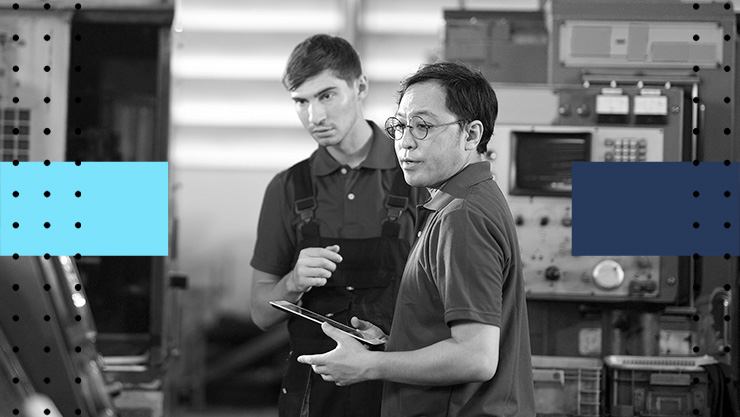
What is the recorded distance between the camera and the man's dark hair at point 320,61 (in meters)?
2.32

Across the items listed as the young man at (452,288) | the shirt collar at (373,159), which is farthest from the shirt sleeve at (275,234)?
the young man at (452,288)

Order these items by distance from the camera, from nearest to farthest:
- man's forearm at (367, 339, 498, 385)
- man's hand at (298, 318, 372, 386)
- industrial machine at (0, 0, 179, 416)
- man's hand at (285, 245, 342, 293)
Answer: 1. man's forearm at (367, 339, 498, 385)
2. man's hand at (298, 318, 372, 386)
3. man's hand at (285, 245, 342, 293)
4. industrial machine at (0, 0, 179, 416)

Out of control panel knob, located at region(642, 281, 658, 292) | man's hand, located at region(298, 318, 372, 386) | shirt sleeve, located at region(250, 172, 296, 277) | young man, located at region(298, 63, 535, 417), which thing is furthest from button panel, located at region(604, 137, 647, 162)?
man's hand, located at region(298, 318, 372, 386)

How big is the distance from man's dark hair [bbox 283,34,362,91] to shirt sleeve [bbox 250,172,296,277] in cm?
33

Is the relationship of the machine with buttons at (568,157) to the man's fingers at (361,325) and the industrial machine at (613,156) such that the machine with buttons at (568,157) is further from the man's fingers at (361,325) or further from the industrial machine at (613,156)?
the man's fingers at (361,325)

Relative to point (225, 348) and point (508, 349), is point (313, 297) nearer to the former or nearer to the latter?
point (508, 349)

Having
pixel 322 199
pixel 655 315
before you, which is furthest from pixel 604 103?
pixel 322 199

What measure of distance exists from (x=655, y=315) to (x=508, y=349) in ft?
7.12

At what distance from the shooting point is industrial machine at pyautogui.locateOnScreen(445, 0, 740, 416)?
136 inches

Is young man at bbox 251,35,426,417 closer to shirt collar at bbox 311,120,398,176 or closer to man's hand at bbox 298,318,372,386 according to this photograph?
shirt collar at bbox 311,120,398,176

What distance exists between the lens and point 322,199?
2443 millimetres
